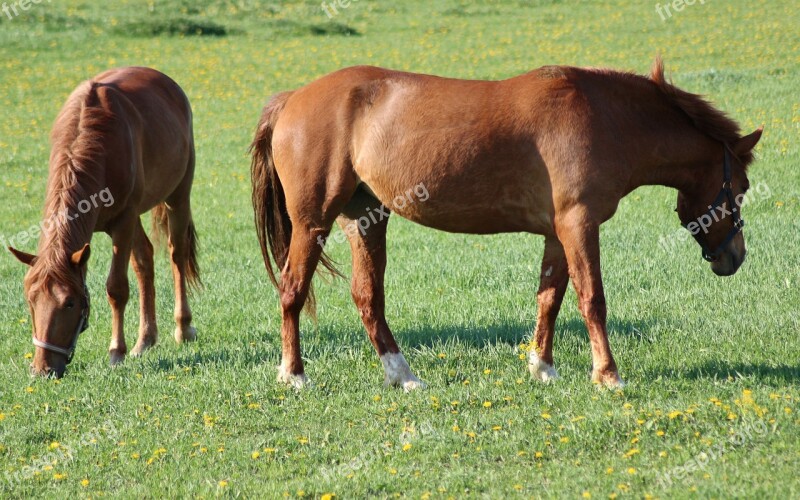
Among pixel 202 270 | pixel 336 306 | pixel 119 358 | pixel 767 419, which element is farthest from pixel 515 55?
pixel 767 419

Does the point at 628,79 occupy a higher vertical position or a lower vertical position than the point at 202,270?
higher

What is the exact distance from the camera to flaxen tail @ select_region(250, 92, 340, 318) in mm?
6766

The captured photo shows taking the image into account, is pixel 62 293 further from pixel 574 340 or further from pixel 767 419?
pixel 767 419

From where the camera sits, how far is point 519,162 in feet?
19.3

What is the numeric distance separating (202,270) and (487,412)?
239 inches

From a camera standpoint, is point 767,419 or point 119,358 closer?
point 767,419

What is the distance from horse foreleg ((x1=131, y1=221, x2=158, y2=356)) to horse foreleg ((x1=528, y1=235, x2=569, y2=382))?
11.3 feet

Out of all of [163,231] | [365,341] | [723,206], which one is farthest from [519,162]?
[163,231]

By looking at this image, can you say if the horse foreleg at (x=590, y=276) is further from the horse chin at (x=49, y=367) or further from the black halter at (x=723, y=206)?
the horse chin at (x=49, y=367)

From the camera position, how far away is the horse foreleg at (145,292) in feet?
26.4

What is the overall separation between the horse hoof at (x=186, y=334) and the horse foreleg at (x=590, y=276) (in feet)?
12.3

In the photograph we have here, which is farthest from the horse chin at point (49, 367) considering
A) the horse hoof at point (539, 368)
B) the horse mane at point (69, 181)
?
the horse hoof at point (539, 368)

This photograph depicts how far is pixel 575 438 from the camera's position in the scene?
4.98 m

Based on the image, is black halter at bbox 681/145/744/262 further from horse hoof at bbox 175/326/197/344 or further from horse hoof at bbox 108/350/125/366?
horse hoof at bbox 108/350/125/366
